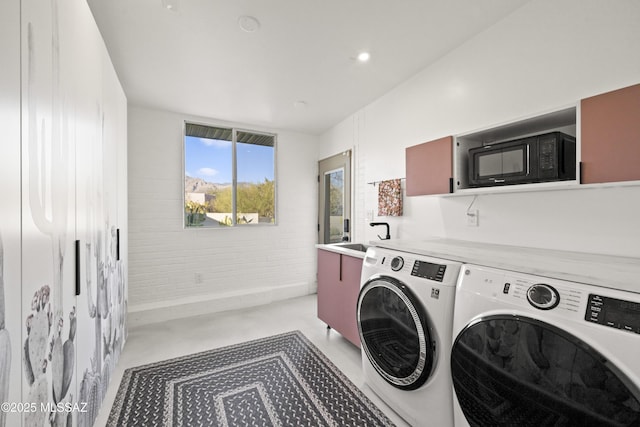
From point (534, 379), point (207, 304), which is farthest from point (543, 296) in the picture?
point (207, 304)

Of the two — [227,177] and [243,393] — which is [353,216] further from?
[243,393]

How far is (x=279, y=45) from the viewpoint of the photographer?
2.06 metres

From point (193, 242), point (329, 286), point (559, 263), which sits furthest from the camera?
point (193, 242)

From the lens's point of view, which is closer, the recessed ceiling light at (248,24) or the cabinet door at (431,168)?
the recessed ceiling light at (248,24)

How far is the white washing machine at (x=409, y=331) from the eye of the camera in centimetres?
138

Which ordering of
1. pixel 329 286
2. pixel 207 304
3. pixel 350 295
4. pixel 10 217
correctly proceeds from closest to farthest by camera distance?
1. pixel 10 217
2. pixel 350 295
3. pixel 329 286
4. pixel 207 304

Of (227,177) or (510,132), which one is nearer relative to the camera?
(510,132)

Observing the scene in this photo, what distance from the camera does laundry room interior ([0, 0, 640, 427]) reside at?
0.91 m

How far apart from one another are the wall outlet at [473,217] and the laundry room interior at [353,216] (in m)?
0.02

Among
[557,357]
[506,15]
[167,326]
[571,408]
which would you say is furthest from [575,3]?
[167,326]

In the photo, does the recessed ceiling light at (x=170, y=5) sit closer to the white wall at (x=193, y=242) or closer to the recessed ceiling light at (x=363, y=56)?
the recessed ceiling light at (x=363, y=56)

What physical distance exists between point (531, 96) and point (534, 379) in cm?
158

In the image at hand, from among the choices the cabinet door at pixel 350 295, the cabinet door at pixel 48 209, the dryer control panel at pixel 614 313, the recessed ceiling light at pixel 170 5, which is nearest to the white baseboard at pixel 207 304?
the cabinet door at pixel 350 295

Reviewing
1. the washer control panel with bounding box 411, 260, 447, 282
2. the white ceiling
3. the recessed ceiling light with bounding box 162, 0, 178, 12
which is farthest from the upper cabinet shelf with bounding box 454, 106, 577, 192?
the recessed ceiling light with bounding box 162, 0, 178, 12
